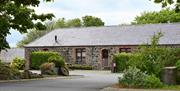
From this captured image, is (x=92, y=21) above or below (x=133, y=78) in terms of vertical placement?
above

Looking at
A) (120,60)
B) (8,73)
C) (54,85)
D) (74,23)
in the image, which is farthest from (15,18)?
(74,23)

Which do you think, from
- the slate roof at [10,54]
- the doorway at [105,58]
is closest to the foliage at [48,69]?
the doorway at [105,58]

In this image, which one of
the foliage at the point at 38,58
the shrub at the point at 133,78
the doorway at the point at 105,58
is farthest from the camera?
the doorway at the point at 105,58

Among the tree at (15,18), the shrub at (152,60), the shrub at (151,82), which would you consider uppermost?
the tree at (15,18)

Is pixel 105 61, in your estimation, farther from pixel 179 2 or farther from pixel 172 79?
pixel 172 79

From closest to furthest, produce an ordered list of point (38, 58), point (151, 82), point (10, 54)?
point (151, 82) → point (38, 58) → point (10, 54)

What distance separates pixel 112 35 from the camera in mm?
62781

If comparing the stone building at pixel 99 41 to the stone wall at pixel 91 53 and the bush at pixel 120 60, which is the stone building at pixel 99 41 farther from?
the bush at pixel 120 60

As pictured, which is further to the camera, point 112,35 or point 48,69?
point 112,35

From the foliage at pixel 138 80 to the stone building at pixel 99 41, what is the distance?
3464cm

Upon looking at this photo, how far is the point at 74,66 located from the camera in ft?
202

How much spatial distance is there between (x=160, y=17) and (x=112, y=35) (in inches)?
1227

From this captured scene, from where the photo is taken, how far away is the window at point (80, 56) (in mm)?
63094

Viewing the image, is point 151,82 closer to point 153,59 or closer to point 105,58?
point 153,59
